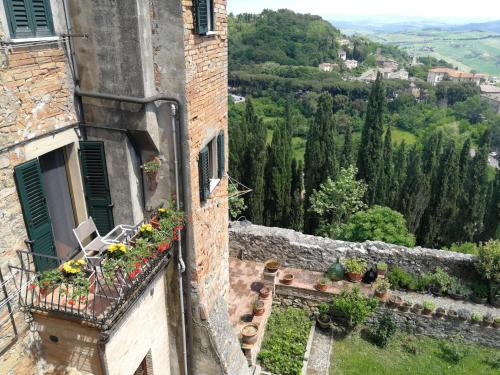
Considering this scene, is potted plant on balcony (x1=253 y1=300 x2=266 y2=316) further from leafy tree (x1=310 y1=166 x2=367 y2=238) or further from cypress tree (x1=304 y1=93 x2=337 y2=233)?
cypress tree (x1=304 y1=93 x2=337 y2=233)

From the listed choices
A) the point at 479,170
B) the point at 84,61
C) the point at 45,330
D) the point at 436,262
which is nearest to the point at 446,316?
the point at 436,262

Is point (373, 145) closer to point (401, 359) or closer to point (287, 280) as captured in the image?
point (287, 280)

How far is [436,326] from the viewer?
41.1 feet

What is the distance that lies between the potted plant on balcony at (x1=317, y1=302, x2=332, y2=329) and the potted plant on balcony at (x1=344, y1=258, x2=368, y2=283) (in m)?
1.52

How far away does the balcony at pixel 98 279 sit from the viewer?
17.3ft

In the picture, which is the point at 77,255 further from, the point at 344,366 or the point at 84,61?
the point at 344,366

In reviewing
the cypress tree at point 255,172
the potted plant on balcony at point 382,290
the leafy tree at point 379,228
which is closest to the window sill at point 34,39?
the potted plant on balcony at point 382,290

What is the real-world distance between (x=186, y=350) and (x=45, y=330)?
3141 mm

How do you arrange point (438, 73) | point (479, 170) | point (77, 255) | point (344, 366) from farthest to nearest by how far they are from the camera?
point (438, 73), point (479, 170), point (344, 366), point (77, 255)

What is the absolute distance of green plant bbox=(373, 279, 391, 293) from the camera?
12962 mm

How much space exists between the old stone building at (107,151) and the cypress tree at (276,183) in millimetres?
17028

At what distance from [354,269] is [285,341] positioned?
376 centimetres

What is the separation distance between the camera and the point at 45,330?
18.7 feet

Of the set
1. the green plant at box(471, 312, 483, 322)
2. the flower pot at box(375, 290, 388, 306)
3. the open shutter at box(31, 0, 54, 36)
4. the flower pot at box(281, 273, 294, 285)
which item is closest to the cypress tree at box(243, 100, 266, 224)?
the flower pot at box(281, 273, 294, 285)
